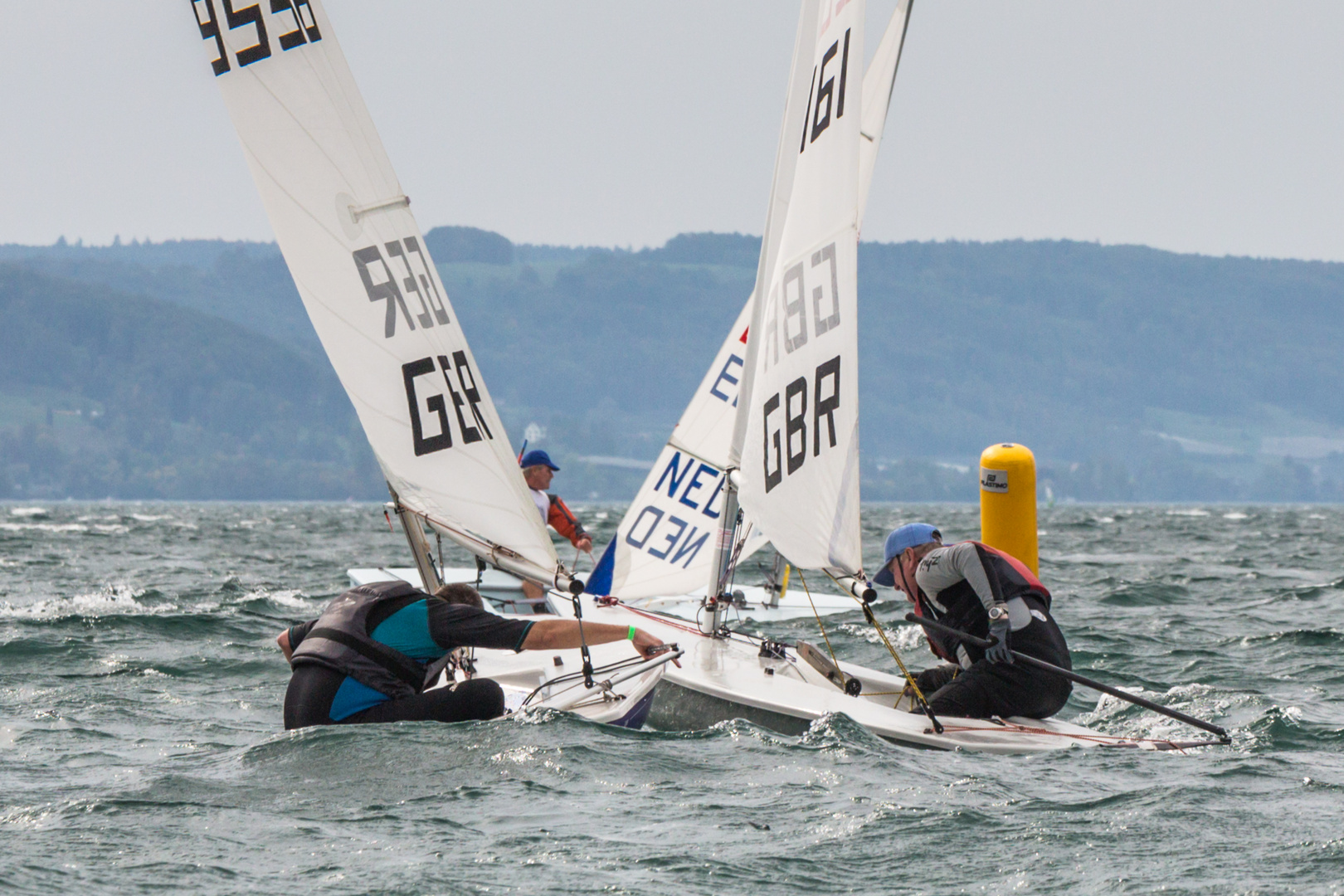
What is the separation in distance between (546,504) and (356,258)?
257 cm

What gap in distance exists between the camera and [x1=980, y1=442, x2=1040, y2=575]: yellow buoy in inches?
328

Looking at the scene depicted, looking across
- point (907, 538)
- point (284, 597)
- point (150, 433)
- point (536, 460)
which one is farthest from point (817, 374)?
point (150, 433)

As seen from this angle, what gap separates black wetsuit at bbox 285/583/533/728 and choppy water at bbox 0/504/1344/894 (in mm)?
120

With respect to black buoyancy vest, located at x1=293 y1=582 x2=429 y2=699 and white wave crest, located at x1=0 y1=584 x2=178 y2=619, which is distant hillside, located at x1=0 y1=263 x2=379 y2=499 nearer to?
white wave crest, located at x1=0 y1=584 x2=178 y2=619

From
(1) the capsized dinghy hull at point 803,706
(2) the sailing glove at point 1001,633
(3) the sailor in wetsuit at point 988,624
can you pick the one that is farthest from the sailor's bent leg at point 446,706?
(2) the sailing glove at point 1001,633

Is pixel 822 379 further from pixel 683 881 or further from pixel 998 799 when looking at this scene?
pixel 683 881

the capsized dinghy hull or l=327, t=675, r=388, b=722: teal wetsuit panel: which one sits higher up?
l=327, t=675, r=388, b=722: teal wetsuit panel

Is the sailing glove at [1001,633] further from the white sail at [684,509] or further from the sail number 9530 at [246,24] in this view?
the sail number 9530 at [246,24]

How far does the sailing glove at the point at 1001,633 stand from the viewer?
559cm

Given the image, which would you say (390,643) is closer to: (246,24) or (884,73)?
(246,24)

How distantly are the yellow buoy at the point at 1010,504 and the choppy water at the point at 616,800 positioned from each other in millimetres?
828

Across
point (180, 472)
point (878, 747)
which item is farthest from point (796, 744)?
point (180, 472)

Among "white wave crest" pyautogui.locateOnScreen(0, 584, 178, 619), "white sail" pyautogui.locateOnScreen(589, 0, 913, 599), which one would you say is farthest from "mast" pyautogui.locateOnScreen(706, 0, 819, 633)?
"white wave crest" pyautogui.locateOnScreen(0, 584, 178, 619)

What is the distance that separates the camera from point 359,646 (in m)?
5.25
